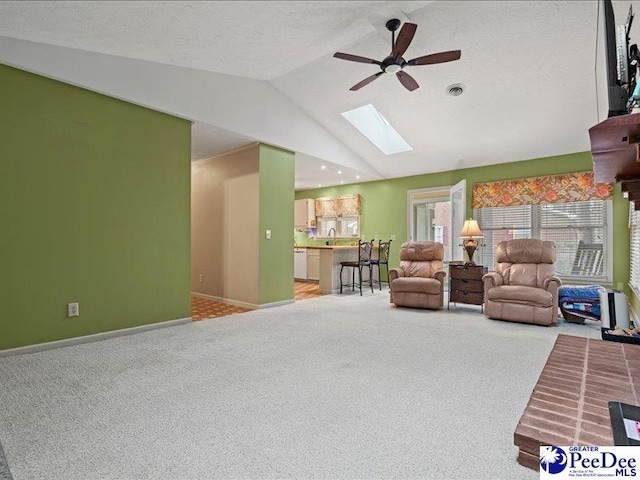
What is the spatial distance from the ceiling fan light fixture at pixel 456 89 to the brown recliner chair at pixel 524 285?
2253 mm

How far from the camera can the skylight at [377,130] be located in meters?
6.25

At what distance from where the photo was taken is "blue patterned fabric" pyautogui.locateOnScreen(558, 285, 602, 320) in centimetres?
428

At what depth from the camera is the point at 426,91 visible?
484 centimetres

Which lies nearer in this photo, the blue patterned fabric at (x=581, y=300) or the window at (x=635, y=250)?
the blue patterned fabric at (x=581, y=300)

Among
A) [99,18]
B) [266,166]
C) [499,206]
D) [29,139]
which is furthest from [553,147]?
[29,139]

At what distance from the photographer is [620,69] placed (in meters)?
1.40

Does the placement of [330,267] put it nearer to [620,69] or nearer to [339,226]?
[339,226]

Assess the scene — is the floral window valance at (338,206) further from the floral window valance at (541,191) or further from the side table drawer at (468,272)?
the side table drawer at (468,272)

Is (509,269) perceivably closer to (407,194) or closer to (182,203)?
(407,194)

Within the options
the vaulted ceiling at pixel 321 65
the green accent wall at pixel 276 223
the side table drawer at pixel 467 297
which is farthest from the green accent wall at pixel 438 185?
the green accent wall at pixel 276 223

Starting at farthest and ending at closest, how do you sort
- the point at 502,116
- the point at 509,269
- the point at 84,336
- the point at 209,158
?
the point at 209,158
the point at 502,116
the point at 509,269
the point at 84,336

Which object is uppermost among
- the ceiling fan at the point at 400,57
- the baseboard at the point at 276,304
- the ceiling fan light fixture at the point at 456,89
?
the ceiling fan light fixture at the point at 456,89

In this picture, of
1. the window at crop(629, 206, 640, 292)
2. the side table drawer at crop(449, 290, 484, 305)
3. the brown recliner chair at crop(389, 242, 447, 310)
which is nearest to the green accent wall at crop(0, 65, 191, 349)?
the brown recliner chair at crop(389, 242, 447, 310)

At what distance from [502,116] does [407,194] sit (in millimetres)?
2904
